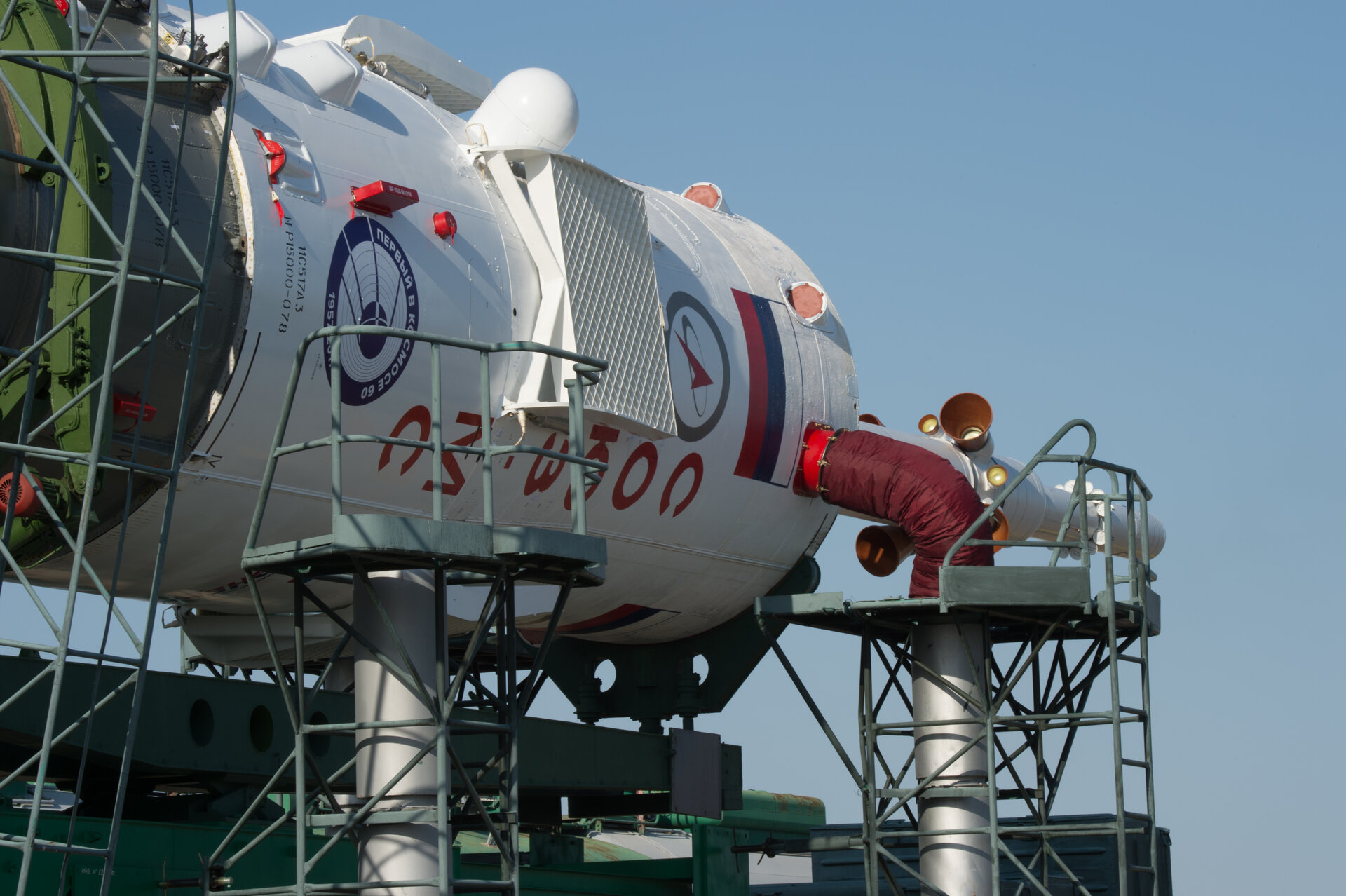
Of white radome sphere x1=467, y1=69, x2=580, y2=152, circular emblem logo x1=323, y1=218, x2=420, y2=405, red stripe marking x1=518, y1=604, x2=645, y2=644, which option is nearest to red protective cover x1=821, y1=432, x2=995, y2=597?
red stripe marking x1=518, y1=604, x2=645, y2=644

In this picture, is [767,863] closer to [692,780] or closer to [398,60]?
[692,780]

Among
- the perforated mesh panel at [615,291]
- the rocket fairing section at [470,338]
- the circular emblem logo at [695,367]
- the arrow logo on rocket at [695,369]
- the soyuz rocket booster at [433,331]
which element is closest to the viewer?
the soyuz rocket booster at [433,331]

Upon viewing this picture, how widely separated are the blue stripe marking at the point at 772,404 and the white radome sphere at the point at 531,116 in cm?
346

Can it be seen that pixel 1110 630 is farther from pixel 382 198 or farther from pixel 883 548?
pixel 382 198

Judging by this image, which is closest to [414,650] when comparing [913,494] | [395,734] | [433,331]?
[395,734]

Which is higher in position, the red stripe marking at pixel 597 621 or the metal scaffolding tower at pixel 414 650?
the red stripe marking at pixel 597 621

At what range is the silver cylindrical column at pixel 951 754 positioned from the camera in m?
17.2

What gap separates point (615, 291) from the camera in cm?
1576

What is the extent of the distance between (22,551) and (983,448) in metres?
11.4

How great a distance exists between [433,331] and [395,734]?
3574mm

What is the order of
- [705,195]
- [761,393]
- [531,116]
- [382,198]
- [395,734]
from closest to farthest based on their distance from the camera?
[395,734], [382,198], [531,116], [761,393], [705,195]

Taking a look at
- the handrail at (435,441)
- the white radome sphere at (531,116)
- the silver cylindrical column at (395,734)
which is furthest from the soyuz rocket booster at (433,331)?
the handrail at (435,441)

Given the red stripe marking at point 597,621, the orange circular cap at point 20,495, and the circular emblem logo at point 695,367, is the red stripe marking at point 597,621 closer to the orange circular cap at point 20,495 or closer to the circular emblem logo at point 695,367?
the circular emblem logo at point 695,367

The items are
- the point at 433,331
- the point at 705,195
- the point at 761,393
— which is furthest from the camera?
the point at 705,195
